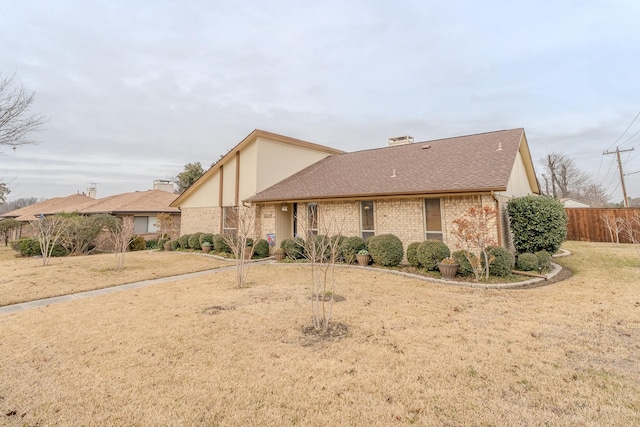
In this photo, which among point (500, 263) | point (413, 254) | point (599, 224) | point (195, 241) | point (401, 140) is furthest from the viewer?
point (401, 140)

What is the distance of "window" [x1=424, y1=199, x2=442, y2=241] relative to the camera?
33.8ft

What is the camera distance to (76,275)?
32.0 ft

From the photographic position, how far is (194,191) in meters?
18.2

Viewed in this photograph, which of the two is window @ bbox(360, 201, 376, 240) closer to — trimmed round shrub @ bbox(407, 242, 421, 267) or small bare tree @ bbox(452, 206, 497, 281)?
trimmed round shrub @ bbox(407, 242, 421, 267)

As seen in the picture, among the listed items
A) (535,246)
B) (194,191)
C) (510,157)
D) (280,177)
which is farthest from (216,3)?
(535,246)

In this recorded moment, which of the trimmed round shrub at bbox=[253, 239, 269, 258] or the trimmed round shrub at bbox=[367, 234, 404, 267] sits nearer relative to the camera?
the trimmed round shrub at bbox=[367, 234, 404, 267]

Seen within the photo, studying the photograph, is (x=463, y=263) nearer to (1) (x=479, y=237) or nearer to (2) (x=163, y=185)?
(1) (x=479, y=237)

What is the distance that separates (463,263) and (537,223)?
3688 mm

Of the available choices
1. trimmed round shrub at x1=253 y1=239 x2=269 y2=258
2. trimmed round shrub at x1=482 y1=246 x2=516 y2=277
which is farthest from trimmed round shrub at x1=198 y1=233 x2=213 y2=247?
trimmed round shrub at x1=482 y1=246 x2=516 y2=277

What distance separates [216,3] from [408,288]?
39.4ft

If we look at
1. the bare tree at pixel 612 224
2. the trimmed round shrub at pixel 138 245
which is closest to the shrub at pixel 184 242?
the trimmed round shrub at pixel 138 245

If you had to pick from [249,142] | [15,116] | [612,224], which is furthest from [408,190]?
[612,224]

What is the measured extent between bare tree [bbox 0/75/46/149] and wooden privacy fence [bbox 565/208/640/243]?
83.5 ft

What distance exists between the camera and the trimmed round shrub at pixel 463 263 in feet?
27.6
